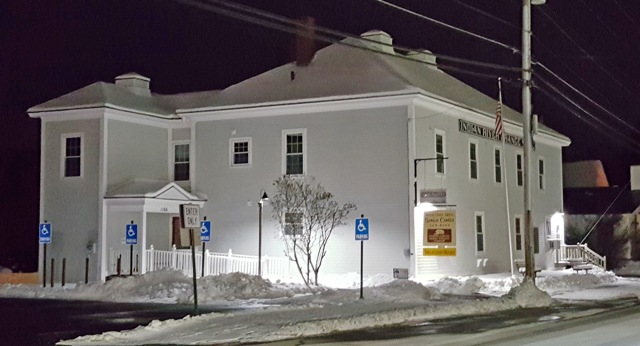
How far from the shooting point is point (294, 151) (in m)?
33.9

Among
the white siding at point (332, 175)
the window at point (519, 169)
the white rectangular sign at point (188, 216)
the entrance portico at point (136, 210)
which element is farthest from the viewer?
the window at point (519, 169)

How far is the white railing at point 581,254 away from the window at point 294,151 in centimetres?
1690

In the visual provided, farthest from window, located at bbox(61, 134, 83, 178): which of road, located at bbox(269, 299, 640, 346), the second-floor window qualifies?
road, located at bbox(269, 299, 640, 346)

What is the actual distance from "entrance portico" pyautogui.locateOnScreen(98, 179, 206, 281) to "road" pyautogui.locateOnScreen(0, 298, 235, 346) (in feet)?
20.1

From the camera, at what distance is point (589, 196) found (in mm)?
66812

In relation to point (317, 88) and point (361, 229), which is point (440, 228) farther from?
point (361, 229)

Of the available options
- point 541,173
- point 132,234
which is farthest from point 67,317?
point 541,173

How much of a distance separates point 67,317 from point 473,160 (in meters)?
19.8

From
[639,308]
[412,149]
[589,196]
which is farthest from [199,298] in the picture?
[589,196]

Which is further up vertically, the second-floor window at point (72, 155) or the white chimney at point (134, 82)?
the white chimney at point (134, 82)

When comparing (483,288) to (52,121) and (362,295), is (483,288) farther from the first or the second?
(52,121)

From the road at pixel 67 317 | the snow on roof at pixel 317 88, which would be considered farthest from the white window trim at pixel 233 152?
the road at pixel 67 317

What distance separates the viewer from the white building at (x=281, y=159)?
3203cm

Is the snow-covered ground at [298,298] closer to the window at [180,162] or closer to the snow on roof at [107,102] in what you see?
the snow on roof at [107,102]
